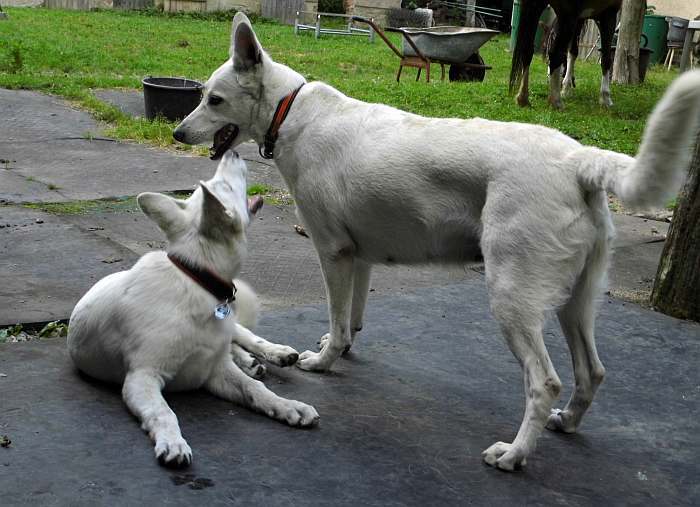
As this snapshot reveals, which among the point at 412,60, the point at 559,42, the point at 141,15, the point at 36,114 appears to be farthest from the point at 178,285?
the point at 141,15

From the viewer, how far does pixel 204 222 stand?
3520 millimetres

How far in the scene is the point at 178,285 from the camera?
3.55 meters

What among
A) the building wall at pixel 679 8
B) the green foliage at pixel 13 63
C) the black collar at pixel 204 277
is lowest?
the green foliage at pixel 13 63

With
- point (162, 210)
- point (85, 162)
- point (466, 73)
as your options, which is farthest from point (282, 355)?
point (466, 73)

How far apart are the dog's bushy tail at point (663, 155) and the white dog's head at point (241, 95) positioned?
1704 mm

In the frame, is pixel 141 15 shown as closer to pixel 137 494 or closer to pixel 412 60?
pixel 412 60

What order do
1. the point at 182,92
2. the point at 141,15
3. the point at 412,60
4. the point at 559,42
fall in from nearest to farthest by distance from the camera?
the point at 182,92
the point at 559,42
the point at 412,60
the point at 141,15

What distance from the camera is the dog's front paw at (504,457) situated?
328 centimetres

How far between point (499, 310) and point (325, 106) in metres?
1.36

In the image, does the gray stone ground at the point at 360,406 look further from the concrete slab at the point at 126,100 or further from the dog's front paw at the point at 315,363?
the concrete slab at the point at 126,100

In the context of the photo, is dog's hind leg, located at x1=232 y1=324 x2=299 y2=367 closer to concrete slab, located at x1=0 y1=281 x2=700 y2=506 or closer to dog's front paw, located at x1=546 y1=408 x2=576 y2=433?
concrete slab, located at x1=0 y1=281 x2=700 y2=506

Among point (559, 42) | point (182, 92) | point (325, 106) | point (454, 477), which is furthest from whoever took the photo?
point (559, 42)

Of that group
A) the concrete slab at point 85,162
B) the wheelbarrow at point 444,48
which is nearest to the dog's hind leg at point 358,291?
the concrete slab at point 85,162

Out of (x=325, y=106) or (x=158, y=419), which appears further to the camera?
(x=325, y=106)
